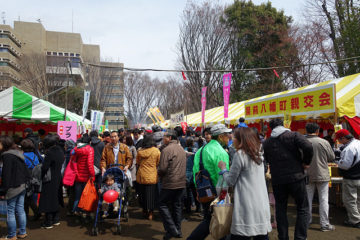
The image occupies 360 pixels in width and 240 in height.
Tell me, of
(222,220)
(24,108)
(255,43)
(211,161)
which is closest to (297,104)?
(211,161)

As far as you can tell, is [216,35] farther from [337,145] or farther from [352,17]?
[337,145]

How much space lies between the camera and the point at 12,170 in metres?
4.16

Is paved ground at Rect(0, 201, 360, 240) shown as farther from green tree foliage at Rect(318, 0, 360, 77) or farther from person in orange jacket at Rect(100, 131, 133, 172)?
green tree foliage at Rect(318, 0, 360, 77)

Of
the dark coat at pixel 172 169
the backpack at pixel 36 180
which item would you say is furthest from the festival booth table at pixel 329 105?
the backpack at pixel 36 180

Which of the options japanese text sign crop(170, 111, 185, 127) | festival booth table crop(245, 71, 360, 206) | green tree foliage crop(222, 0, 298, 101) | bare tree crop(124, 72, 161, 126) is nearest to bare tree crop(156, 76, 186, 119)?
bare tree crop(124, 72, 161, 126)

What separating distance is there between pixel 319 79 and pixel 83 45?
46431 mm

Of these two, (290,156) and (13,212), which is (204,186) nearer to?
(290,156)

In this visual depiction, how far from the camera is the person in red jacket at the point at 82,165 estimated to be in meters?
5.20

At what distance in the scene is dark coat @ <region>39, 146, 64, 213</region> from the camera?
4.90 m

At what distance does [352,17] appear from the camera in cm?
1491

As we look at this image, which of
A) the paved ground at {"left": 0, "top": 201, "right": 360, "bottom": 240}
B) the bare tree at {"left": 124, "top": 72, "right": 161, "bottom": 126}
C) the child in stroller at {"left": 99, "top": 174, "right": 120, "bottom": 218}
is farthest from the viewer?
the bare tree at {"left": 124, "top": 72, "right": 161, "bottom": 126}

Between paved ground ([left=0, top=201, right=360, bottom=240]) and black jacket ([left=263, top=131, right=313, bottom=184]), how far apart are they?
1.42 metres

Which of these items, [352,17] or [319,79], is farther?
[319,79]

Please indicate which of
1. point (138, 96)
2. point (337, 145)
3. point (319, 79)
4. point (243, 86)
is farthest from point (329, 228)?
point (138, 96)
